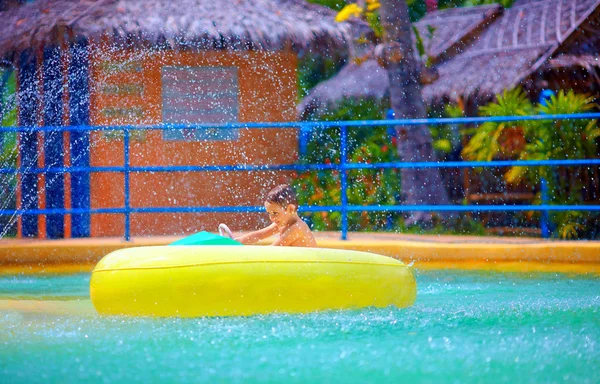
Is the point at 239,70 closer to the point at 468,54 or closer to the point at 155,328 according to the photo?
the point at 468,54

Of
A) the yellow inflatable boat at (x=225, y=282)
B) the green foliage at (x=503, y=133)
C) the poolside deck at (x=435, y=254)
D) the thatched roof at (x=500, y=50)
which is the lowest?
the poolside deck at (x=435, y=254)

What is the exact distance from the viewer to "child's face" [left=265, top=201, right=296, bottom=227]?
7406 millimetres

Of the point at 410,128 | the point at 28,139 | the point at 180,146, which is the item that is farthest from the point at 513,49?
the point at 28,139

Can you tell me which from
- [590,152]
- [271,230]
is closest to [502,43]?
[590,152]

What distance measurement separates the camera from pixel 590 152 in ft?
38.7

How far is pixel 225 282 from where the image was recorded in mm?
6480

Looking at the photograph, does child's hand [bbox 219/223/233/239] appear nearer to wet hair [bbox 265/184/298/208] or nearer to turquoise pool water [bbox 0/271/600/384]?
wet hair [bbox 265/184/298/208]

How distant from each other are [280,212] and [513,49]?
8425 mm

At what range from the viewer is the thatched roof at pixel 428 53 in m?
16.5

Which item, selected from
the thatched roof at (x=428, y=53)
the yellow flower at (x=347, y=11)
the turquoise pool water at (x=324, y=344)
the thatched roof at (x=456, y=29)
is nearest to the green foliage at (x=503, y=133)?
the thatched roof at (x=456, y=29)

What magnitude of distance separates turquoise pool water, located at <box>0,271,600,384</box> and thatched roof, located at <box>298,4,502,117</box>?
921 cm

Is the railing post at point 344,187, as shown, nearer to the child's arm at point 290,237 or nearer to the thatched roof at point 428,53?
the child's arm at point 290,237

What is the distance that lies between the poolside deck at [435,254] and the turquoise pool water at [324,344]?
1645 millimetres

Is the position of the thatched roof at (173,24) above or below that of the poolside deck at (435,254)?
above
